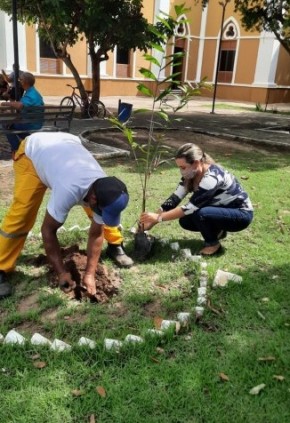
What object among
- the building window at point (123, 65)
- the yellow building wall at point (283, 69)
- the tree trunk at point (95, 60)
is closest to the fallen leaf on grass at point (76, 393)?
the tree trunk at point (95, 60)

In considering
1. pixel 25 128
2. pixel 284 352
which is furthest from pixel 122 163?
pixel 284 352

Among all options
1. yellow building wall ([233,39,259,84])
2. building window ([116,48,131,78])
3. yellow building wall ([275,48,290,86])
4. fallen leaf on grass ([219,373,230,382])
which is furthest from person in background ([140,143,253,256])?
yellow building wall ([275,48,290,86])

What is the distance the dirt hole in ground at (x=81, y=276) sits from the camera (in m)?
3.28

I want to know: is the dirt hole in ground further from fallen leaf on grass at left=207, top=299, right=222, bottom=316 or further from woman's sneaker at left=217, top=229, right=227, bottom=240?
woman's sneaker at left=217, top=229, right=227, bottom=240

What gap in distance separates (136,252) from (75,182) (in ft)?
4.30

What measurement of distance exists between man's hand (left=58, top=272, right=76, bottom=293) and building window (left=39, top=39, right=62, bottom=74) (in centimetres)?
1897

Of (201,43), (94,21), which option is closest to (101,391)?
(94,21)

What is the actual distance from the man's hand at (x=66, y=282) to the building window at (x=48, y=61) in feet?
62.2

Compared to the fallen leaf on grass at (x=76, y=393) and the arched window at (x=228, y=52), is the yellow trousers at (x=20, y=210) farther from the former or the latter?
the arched window at (x=228, y=52)

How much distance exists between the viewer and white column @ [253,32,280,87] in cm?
2478

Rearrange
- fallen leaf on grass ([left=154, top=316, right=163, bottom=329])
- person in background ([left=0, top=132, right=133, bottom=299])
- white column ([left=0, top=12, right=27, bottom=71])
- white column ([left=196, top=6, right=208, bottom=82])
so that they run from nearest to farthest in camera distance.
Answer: person in background ([left=0, top=132, right=133, bottom=299]) < fallen leaf on grass ([left=154, top=316, right=163, bottom=329]) < white column ([left=0, top=12, right=27, bottom=71]) < white column ([left=196, top=6, right=208, bottom=82])

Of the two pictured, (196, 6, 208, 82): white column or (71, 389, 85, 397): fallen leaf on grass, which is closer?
(71, 389, 85, 397): fallen leaf on grass

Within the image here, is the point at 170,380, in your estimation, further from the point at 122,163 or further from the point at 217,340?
the point at 122,163

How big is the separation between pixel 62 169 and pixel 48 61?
19379mm
